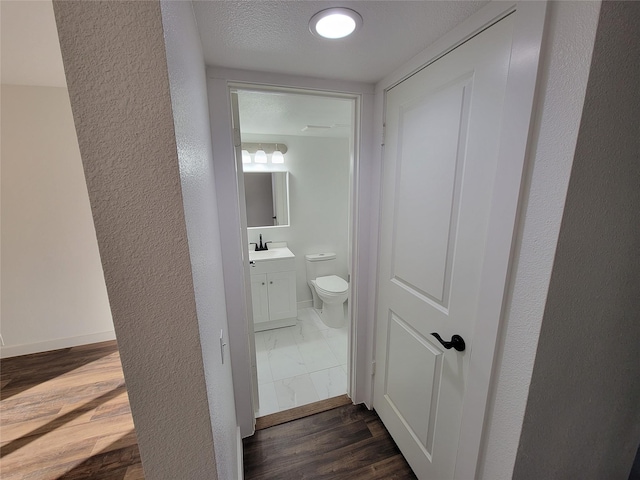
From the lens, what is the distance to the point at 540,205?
69 centimetres

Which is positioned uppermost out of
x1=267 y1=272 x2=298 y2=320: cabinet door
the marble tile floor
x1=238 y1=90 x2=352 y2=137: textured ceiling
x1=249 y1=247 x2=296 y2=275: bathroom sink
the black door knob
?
Result: x1=238 y1=90 x2=352 y2=137: textured ceiling

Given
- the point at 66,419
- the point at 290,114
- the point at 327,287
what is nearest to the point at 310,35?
the point at 290,114

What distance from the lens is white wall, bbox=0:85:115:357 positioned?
1.96 metres

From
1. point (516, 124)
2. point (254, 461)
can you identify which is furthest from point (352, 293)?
point (516, 124)

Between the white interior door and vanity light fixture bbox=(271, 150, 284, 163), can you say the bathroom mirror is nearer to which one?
vanity light fixture bbox=(271, 150, 284, 163)

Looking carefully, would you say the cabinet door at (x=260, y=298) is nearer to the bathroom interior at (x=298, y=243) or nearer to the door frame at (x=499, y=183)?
the bathroom interior at (x=298, y=243)

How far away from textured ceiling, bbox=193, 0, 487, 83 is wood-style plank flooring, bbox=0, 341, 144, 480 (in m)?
2.12

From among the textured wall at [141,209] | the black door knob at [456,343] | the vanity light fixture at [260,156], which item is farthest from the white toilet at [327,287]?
the textured wall at [141,209]

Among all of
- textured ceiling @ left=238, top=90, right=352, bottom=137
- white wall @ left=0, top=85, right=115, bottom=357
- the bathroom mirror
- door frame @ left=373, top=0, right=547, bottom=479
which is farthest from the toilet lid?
white wall @ left=0, top=85, right=115, bottom=357

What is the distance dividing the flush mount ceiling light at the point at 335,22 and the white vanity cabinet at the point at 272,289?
199 cm

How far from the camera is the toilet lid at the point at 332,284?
270 centimetres

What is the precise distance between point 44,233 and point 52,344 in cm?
101

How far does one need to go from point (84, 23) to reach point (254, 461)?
186 cm

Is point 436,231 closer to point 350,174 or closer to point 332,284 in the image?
point 350,174
